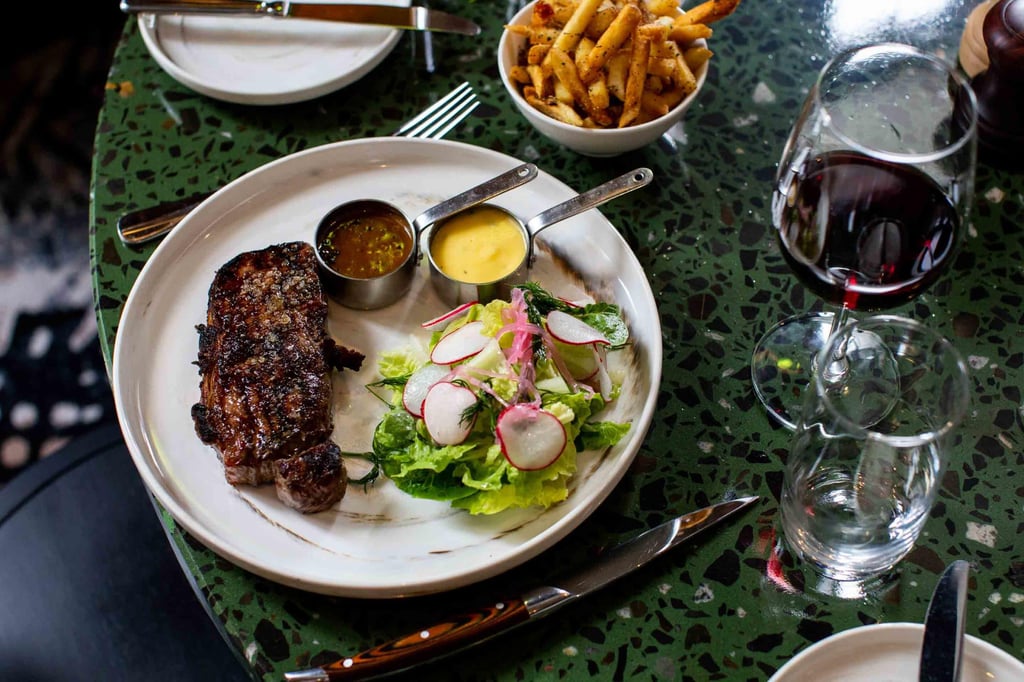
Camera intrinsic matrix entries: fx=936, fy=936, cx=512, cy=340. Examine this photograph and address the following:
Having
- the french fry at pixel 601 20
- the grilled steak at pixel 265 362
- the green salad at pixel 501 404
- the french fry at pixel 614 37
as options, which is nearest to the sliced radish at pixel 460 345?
the green salad at pixel 501 404

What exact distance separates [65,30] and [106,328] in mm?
3023

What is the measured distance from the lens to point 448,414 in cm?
185

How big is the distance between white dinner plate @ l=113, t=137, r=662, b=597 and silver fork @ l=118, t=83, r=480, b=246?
119 millimetres

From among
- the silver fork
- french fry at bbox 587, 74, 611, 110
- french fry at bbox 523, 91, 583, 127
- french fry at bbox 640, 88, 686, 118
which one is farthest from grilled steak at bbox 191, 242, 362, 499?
french fry at bbox 640, 88, 686, 118

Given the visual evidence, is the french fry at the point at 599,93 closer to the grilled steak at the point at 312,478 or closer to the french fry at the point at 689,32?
the french fry at the point at 689,32

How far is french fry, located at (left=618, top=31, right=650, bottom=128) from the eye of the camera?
88.5 inches

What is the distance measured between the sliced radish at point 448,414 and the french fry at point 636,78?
2.83 feet

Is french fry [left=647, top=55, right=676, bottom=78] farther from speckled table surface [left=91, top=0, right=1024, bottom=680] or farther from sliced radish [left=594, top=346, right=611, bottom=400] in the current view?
sliced radish [left=594, top=346, right=611, bottom=400]

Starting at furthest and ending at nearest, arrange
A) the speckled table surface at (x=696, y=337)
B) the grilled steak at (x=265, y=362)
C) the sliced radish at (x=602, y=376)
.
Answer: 1. the sliced radish at (x=602, y=376)
2. the grilled steak at (x=265, y=362)
3. the speckled table surface at (x=696, y=337)

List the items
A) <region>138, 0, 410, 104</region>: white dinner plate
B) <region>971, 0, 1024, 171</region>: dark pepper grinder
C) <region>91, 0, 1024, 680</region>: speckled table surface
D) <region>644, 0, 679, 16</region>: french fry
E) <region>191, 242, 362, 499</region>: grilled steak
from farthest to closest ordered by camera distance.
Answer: <region>138, 0, 410, 104</region>: white dinner plate < <region>644, 0, 679, 16</region>: french fry < <region>971, 0, 1024, 171</region>: dark pepper grinder < <region>191, 242, 362, 499</region>: grilled steak < <region>91, 0, 1024, 680</region>: speckled table surface

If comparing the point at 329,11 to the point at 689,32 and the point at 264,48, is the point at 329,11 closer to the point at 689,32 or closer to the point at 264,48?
the point at 264,48

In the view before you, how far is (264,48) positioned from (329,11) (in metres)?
0.22

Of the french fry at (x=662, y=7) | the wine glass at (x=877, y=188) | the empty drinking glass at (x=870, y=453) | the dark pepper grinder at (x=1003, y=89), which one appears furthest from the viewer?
the french fry at (x=662, y=7)

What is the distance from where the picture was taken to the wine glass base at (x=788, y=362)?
2.09 m
